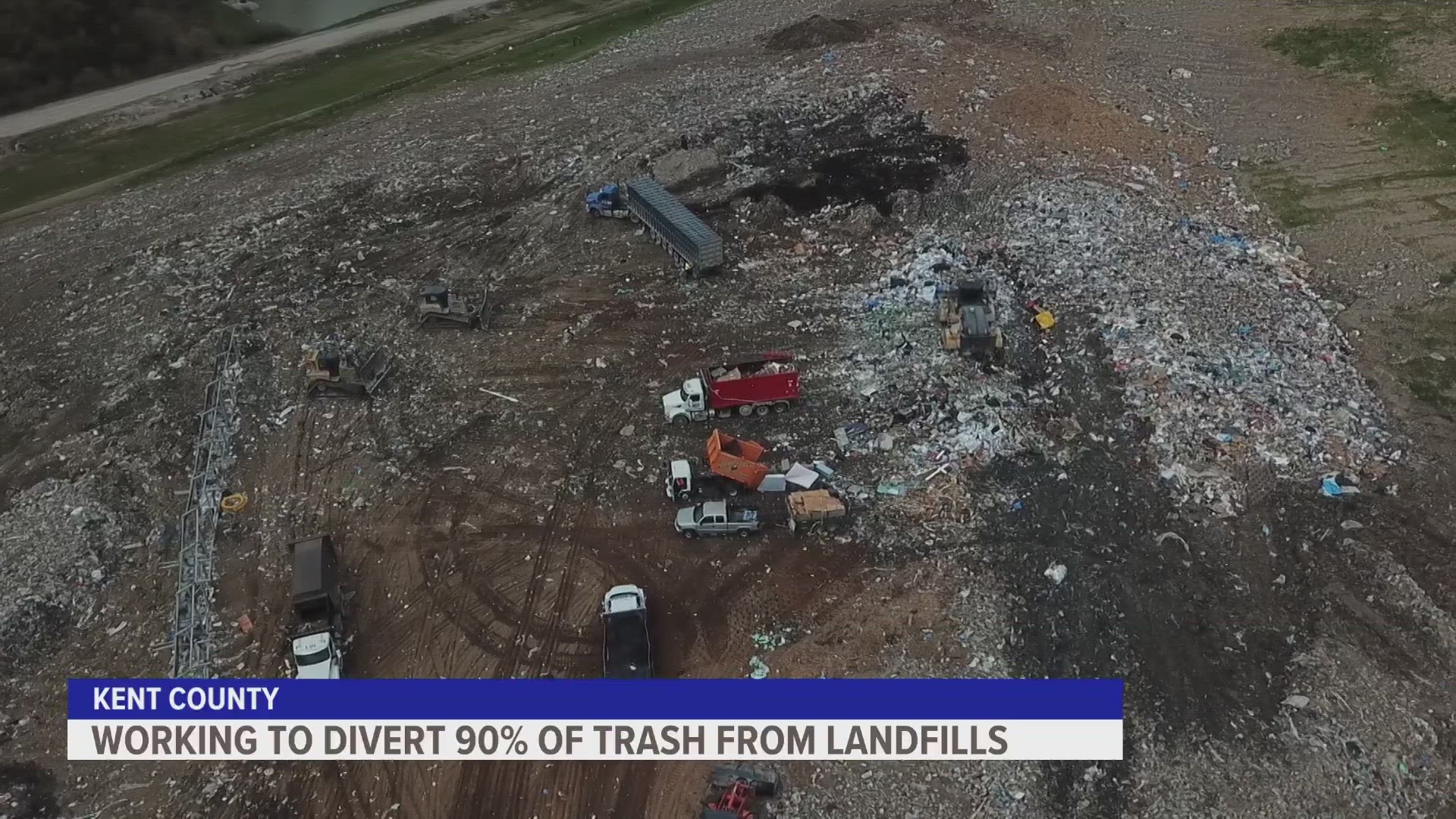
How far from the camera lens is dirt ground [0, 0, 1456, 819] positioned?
44.2 ft

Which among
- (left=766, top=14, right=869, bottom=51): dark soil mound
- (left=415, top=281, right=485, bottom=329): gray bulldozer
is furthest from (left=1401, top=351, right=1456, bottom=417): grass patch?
(left=766, top=14, right=869, bottom=51): dark soil mound

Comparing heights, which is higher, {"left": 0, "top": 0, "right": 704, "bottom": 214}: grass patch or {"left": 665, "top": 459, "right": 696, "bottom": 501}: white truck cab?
{"left": 0, "top": 0, "right": 704, "bottom": 214}: grass patch

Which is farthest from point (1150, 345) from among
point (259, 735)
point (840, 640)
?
point (259, 735)

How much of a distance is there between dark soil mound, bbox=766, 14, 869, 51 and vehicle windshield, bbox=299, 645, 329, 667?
93.7 ft

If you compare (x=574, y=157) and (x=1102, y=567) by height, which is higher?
(x=574, y=157)

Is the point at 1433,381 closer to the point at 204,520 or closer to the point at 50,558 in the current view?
the point at 204,520

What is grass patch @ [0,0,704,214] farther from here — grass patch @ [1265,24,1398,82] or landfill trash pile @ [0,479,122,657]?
grass patch @ [1265,24,1398,82]

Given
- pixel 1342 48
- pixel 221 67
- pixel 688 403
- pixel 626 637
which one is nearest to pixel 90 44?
pixel 221 67

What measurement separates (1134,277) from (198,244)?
81.9ft

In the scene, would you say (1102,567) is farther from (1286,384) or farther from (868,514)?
(1286,384)

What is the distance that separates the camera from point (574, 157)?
2900 centimetres

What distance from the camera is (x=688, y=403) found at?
1911 cm

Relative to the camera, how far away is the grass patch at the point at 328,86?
3156 centimetres

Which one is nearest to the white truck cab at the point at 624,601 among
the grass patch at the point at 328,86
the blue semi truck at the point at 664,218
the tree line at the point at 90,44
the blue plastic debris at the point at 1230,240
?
the blue semi truck at the point at 664,218
